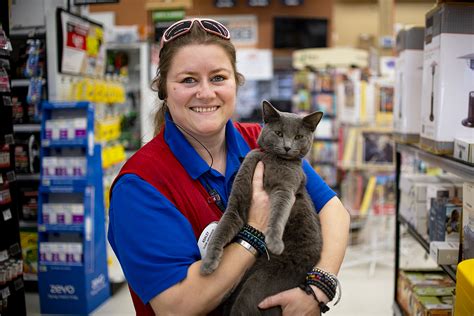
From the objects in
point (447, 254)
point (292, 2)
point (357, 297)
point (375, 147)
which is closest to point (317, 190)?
point (447, 254)

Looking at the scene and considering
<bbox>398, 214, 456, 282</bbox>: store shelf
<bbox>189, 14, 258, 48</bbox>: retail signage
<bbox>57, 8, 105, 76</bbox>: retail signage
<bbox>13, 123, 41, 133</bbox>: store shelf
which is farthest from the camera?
<bbox>189, 14, 258, 48</bbox>: retail signage

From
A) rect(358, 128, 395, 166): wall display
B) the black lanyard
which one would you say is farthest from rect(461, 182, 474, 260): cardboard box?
rect(358, 128, 395, 166): wall display

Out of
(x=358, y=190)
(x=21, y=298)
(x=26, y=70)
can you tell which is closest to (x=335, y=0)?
(x=358, y=190)

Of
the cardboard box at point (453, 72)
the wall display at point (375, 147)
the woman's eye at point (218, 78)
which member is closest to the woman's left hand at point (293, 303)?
the woman's eye at point (218, 78)

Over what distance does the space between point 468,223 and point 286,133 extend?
0.82 m

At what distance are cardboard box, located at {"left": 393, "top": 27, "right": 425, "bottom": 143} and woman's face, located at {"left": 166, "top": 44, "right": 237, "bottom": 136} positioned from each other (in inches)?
53.7

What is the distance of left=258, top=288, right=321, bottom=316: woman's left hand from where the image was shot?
136cm

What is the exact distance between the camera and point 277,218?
1.37 metres

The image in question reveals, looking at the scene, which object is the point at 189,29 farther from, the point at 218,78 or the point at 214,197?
the point at 214,197

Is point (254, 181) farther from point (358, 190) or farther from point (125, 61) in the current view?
point (125, 61)

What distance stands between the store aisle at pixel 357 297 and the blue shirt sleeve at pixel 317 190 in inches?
92.4

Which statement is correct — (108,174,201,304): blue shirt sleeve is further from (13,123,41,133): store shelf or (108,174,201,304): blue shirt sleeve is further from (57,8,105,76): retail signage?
(13,123,41,133): store shelf

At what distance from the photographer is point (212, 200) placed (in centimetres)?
148

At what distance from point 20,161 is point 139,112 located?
243 centimetres
